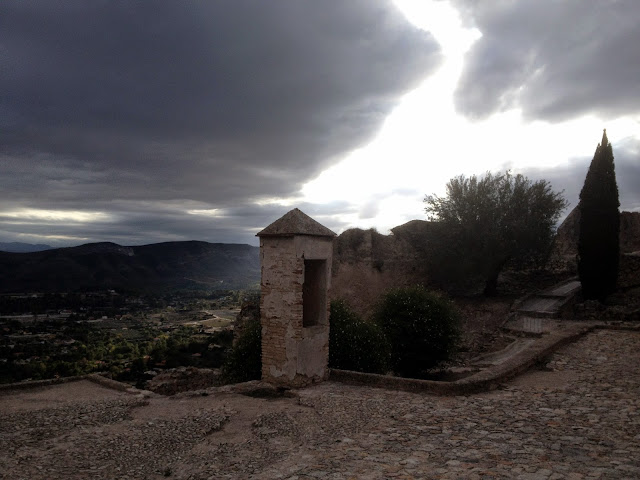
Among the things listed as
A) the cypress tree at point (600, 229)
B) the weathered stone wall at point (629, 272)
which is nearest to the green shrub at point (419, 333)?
the cypress tree at point (600, 229)

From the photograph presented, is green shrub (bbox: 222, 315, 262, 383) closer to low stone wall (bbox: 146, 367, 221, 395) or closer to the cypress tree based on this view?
low stone wall (bbox: 146, 367, 221, 395)

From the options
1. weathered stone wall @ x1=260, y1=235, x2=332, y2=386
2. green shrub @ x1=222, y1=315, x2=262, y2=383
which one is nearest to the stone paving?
weathered stone wall @ x1=260, y1=235, x2=332, y2=386

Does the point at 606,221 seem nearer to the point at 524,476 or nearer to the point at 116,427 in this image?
the point at 524,476

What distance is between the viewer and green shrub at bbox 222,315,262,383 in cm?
1095

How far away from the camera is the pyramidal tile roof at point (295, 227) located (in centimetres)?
901

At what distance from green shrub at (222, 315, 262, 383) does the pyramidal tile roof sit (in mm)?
3331

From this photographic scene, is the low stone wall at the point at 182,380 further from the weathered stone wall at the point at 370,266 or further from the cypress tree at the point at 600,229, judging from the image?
the cypress tree at the point at 600,229

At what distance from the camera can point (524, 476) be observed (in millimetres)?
4488

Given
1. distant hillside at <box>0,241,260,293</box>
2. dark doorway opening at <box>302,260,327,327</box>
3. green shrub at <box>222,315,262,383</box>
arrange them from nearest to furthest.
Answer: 1. dark doorway opening at <box>302,260,327,327</box>
2. green shrub at <box>222,315,262,383</box>
3. distant hillside at <box>0,241,260,293</box>

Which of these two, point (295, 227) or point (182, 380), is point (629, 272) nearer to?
point (295, 227)

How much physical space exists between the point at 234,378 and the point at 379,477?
23.5ft

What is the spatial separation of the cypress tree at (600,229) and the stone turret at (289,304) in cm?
1591

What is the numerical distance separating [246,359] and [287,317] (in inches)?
114

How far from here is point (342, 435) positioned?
6.20 meters
